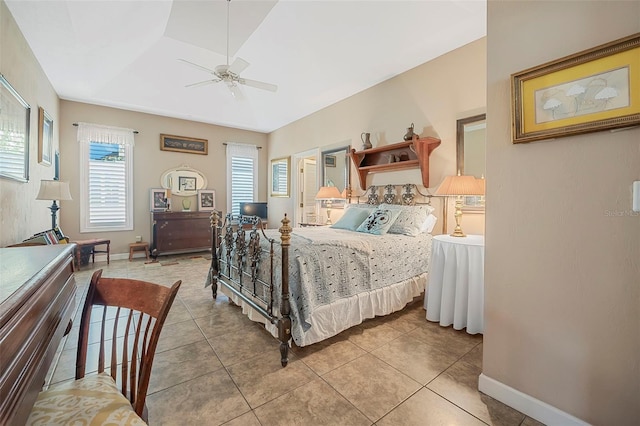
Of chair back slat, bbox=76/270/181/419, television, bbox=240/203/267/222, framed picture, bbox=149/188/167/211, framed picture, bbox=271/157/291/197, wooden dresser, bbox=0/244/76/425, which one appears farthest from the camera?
framed picture, bbox=271/157/291/197

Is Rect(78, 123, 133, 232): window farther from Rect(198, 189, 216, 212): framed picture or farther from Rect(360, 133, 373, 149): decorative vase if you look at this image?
Rect(360, 133, 373, 149): decorative vase

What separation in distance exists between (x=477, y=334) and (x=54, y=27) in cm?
508

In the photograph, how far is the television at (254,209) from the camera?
20.3 ft

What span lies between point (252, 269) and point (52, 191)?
272cm

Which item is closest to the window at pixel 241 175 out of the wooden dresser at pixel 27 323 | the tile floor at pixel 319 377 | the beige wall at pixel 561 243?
the tile floor at pixel 319 377

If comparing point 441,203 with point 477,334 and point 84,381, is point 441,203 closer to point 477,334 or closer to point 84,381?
point 477,334

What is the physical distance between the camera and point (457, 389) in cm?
169

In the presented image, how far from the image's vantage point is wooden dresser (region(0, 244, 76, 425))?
0.67 meters

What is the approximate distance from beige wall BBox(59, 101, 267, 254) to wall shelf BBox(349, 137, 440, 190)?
350 cm

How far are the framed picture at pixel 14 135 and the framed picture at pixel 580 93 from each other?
371cm

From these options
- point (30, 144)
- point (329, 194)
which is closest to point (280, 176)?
point (329, 194)

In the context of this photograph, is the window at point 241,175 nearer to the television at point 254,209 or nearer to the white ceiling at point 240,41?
the television at point 254,209

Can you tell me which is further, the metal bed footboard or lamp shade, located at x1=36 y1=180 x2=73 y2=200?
lamp shade, located at x1=36 y1=180 x2=73 y2=200

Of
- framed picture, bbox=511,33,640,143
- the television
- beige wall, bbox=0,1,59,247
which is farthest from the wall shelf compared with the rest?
beige wall, bbox=0,1,59,247
